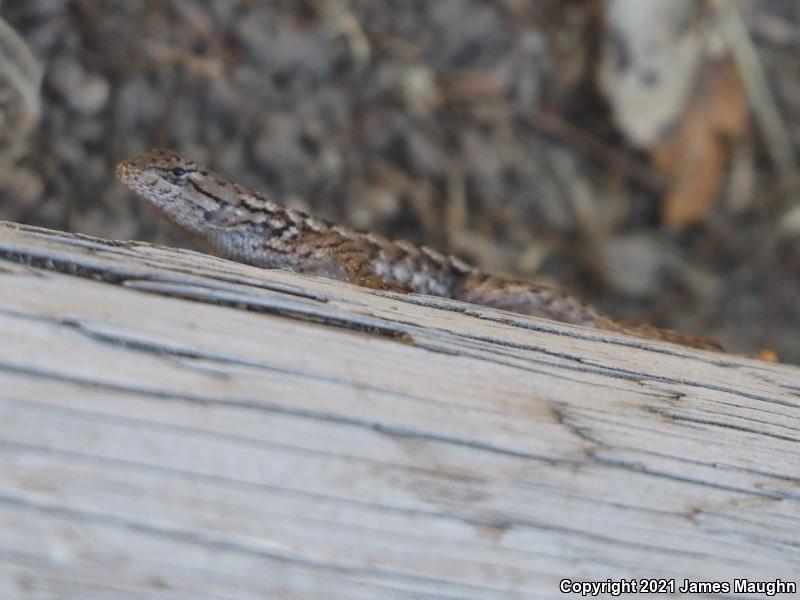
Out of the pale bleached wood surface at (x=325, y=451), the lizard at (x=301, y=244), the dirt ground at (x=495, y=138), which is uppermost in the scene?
the dirt ground at (x=495, y=138)

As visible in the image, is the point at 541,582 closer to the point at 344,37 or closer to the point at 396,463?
the point at 396,463

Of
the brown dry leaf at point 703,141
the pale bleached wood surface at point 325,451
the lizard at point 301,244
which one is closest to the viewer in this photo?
the pale bleached wood surface at point 325,451

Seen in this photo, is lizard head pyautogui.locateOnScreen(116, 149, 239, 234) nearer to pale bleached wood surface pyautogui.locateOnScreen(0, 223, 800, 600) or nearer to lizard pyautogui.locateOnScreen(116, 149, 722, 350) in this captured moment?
lizard pyautogui.locateOnScreen(116, 149, 722, 350)

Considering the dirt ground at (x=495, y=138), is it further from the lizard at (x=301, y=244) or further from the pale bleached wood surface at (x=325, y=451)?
the pale bleached wood surface at (x=325, y=451)

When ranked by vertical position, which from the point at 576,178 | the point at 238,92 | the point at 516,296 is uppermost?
the point at 576,178

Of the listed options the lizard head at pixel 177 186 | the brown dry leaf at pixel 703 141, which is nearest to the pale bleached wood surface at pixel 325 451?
the lizard head at pixel 177 186

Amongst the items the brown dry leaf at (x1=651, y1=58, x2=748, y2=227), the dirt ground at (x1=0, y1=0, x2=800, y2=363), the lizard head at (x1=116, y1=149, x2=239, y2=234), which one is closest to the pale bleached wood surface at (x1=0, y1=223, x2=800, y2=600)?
the lizard head at (x1=116, y1=149, x2=239, y2=234)

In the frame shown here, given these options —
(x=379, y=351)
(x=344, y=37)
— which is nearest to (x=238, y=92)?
(x=344, y=37)
